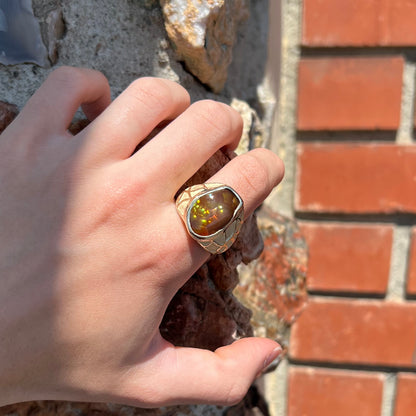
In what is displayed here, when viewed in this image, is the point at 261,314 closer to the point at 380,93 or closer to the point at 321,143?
the point at 321,143

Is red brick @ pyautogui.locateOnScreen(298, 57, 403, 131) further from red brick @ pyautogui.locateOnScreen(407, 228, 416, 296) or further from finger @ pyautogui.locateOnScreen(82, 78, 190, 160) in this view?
finger @ pyautogui.locateOnScreen(82, 78, 190, 160)

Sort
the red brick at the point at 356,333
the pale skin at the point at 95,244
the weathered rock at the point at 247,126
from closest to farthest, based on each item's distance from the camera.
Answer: the pale skin at the point at 95,244
the weathered rock at the point at 247,126
the red brick at the point at 356,333

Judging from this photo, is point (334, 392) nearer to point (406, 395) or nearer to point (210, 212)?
point (406, 395)

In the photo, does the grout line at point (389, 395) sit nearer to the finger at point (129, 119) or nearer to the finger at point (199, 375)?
the finger at point (199, 375)

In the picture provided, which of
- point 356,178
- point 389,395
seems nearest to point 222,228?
point 356,178

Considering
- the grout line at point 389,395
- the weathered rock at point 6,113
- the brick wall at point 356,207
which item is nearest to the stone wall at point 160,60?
the weathered rock at point 6,113
